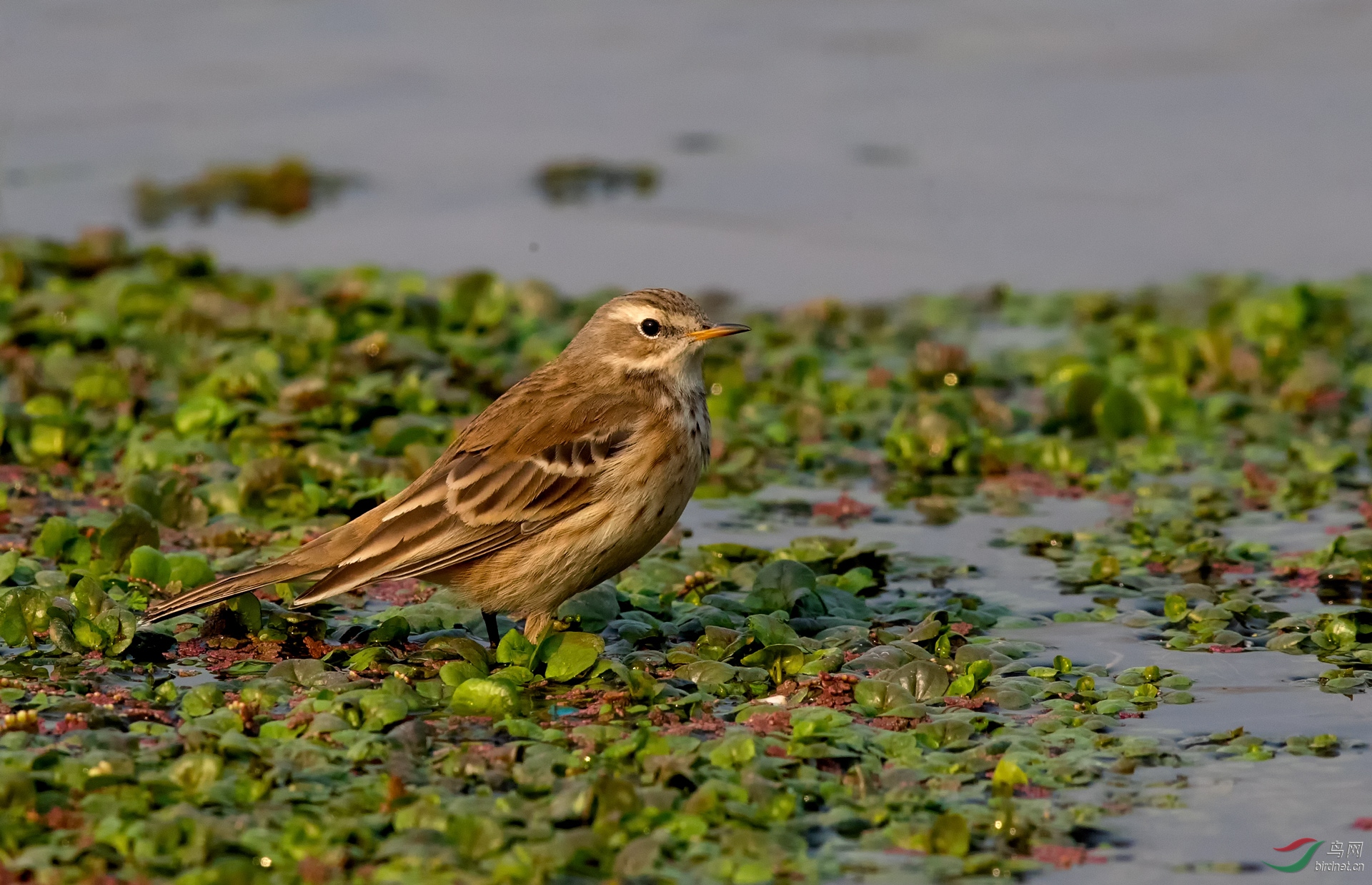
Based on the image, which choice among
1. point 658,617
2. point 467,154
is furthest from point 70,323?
point 467,154

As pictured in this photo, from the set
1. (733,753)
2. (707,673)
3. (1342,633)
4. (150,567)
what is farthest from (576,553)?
(1342,633)

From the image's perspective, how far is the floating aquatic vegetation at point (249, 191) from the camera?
1806 cm

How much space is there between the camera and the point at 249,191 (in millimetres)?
18469

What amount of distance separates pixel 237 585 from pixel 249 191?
11395mm

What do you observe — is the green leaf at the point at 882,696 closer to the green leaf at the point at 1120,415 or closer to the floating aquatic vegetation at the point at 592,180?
the green leaf at the point at 1120,415

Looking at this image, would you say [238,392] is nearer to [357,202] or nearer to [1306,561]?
[1306,561]

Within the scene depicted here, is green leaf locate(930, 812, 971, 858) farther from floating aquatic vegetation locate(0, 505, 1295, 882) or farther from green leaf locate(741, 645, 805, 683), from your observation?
green leaf locate(741, 645, 805, 683)

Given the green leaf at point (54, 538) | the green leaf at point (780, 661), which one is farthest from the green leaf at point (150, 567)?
the green leaf at point (780, 661)

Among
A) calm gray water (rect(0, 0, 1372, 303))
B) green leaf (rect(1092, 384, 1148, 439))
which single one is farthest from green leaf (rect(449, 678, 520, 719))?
calm gray water (rect(0, 0, 1372, 303))

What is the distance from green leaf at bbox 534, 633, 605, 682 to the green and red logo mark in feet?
8.89

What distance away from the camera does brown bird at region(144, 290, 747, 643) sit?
310 inches

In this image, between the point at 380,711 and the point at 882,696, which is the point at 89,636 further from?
the point at 882,696

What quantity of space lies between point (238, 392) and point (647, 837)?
19.4 ft

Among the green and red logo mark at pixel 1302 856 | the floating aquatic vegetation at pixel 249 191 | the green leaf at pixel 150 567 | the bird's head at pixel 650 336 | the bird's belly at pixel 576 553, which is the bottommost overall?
the green and red logo mark at pixel 1302 856
